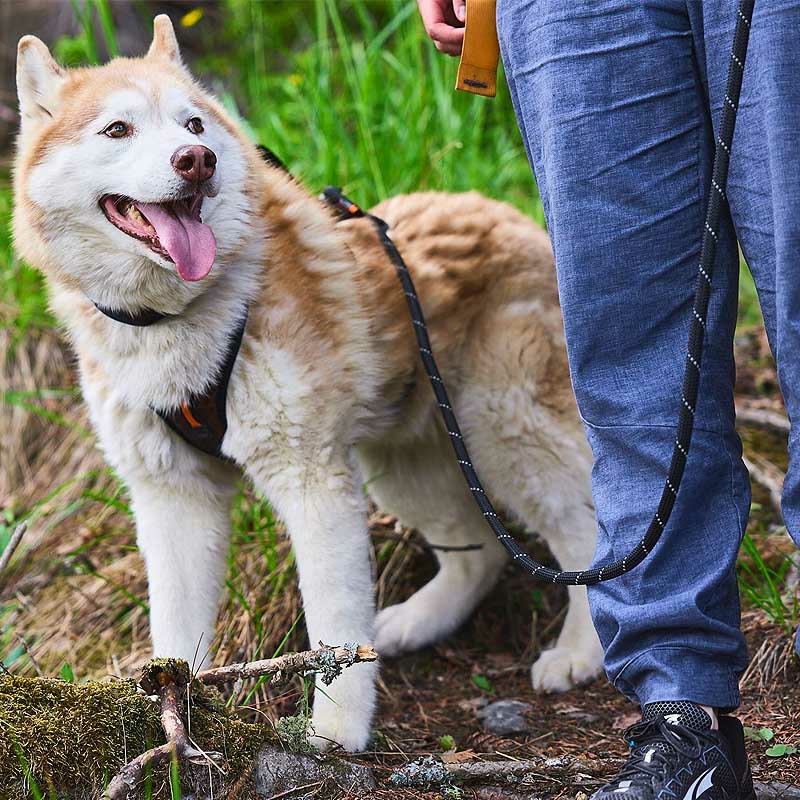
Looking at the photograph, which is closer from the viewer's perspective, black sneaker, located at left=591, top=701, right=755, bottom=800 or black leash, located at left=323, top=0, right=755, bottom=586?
black leash, located at left=323, top=0, right=755, bottom=586

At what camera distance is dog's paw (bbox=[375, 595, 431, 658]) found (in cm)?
305

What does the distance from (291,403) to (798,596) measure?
1.51 metres

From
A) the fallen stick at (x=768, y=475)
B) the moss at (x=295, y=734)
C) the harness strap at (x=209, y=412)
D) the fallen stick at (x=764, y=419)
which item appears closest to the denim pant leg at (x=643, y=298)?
the moss at (x=295, y=734)

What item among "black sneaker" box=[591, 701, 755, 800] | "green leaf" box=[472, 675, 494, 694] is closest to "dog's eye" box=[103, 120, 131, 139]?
"black sneaker" box=[591, 701, 755, 800]

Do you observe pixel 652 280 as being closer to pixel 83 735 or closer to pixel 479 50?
pixel 479 50

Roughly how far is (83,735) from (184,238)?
107 centimetres

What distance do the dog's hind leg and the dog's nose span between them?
1.23 metres

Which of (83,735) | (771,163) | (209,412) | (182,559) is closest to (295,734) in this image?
(83,735)

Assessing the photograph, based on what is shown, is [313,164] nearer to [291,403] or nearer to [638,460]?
[291,403]

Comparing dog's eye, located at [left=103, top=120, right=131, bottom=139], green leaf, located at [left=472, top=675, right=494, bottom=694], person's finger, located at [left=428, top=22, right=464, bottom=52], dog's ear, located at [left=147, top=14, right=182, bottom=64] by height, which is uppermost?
dog's ear, located at [left=147, top=14, right=182, bottom=64]

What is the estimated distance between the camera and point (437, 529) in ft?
10.7

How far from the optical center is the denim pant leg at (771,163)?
1505 mm

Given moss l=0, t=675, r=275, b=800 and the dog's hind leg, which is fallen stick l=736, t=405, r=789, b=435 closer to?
the dog's hind leg

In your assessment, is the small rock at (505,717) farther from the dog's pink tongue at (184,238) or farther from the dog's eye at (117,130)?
the dog's eye at (117,130)
